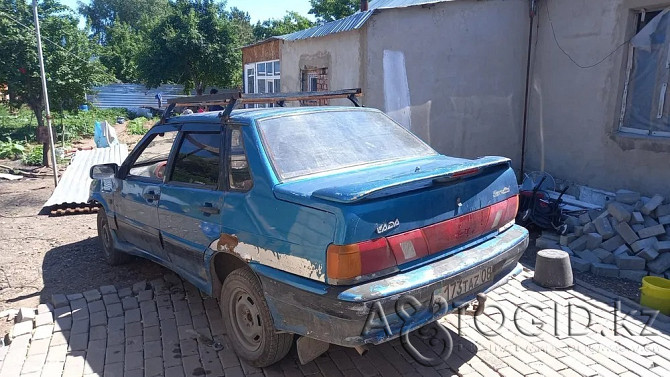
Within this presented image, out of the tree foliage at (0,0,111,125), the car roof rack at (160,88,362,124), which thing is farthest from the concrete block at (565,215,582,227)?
the tree foliage at (0,0,111,125)

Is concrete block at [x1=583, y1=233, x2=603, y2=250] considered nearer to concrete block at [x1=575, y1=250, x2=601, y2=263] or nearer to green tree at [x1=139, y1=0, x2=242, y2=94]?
concrete block at [x1=575, y1=250, x2=601, y2=263]

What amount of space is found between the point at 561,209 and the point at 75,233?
6.48 metres

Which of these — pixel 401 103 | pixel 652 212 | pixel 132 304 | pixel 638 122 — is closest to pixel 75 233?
pixel 132 304

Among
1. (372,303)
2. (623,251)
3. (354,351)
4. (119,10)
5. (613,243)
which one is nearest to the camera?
(372,303)

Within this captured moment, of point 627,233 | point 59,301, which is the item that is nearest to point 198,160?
point 59,301

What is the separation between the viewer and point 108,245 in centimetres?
513

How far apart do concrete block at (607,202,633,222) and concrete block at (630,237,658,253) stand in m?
0.34

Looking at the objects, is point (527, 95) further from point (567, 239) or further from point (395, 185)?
point (395, 185)

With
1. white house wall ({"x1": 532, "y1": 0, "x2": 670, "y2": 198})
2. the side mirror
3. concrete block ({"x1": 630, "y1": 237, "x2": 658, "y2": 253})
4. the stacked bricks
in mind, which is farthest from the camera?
white house wall ({"x1": 532, "y1": 0, "x2": 670, "y2": 198})

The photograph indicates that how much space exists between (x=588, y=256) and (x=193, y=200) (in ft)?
13.9

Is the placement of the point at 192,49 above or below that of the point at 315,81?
above

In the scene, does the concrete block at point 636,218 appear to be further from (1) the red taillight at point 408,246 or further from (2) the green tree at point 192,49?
(2) the green tree at point 192,49

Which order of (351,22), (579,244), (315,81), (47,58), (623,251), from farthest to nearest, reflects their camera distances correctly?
(47,58)
(315,81)
(351,22)
(579,244)
(623,251)

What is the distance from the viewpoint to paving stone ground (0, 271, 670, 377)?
3.18m
